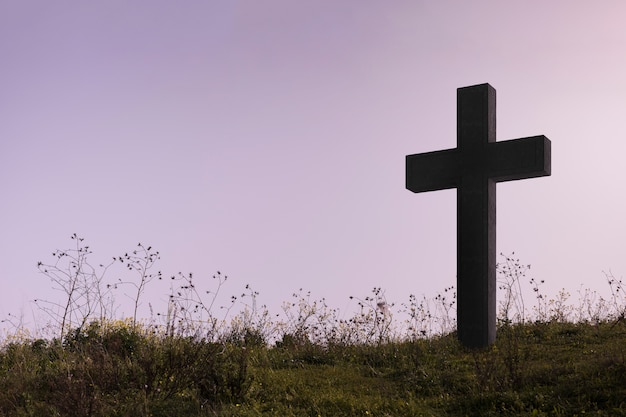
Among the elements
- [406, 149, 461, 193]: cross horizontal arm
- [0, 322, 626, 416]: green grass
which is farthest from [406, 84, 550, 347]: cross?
[0, 322, 626, 416]: green grass

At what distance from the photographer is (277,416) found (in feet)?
24.6

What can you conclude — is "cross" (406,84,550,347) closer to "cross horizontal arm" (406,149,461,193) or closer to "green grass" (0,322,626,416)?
"cross horizontal arm" (406,149,461,193)

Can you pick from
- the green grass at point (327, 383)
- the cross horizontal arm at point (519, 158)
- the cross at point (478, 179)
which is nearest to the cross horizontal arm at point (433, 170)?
the cross at point (478, 179)

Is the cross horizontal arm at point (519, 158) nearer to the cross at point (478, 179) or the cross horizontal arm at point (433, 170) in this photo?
the cross at point (478, 179)

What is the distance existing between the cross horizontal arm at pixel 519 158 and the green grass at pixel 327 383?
9.42 feet

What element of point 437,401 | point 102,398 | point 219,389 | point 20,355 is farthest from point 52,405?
point 437,401

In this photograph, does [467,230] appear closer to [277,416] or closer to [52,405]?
[277,416]

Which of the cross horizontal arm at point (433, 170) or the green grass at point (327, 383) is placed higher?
the cross horizontal arm at point (433, 170)

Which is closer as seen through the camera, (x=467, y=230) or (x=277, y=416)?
(x=277, y=416)

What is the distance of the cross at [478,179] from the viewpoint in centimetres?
1150

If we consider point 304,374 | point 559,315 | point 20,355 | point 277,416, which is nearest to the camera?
point 277,416

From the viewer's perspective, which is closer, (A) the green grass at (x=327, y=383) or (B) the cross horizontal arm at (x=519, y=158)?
(A) the green grass at (x=327, y=383)

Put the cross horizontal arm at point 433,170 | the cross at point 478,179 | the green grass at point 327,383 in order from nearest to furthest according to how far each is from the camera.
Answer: the green grass at point 327,383
the cross at point 478,179
the cross horizontal arm at point 433,170

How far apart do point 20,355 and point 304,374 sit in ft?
17.2
